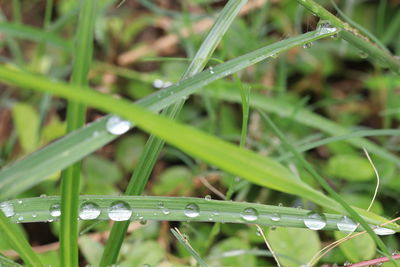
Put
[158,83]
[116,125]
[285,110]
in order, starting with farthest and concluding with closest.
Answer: [158,83] → [285,110] → [116,125]

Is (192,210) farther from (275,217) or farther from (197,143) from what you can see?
(197,143)

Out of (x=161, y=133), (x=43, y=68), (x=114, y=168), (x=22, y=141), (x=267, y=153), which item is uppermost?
(x=43, y=68)

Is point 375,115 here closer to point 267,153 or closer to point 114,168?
point 267,153

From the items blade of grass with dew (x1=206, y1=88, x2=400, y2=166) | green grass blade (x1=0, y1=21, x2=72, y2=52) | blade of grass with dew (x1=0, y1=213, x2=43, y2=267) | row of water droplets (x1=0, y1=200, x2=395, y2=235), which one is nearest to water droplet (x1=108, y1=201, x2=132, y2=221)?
row of water droplets (x1=0, y1=200, x2=395, y2=235)

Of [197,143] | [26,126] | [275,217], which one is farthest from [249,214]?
[26,126]

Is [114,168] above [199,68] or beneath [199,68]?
above

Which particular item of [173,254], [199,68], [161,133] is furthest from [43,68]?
[161,133]

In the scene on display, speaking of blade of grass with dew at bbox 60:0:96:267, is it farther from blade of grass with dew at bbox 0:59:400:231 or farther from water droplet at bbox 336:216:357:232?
water droplet at bbox 336:216:357:232
